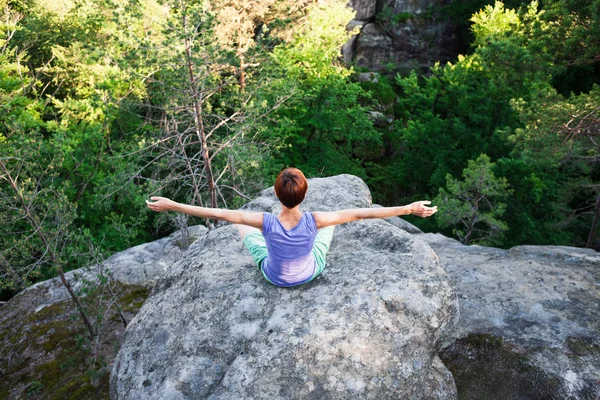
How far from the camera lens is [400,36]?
34844 millimetres

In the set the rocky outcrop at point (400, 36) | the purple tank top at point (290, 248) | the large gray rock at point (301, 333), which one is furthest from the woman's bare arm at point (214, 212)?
the rocky outcrop at point (400, 36)

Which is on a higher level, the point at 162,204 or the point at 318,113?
the point at 162,204

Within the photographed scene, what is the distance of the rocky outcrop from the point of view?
3431cm

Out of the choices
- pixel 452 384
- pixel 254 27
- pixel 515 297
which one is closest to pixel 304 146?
pixel 254 27

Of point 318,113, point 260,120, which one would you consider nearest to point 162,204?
point 260,120

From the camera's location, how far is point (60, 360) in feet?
28.8

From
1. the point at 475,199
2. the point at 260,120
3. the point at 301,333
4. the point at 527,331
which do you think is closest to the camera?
the point at 301,333

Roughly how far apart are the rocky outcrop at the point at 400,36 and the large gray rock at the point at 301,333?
1244 inches

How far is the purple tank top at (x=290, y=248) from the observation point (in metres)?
4.28

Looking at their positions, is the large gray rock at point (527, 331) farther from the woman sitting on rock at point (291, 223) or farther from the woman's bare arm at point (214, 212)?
the woman's bare arm at point (214, 212)

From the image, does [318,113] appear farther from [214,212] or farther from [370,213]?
[214,212]

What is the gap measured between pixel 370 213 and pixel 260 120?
8155 mm

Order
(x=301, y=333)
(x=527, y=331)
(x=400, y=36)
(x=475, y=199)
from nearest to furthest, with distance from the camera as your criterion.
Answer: (x=301, y=333) → (x=527, y=331) → (x=475, y=199) → (x=400, y=36)

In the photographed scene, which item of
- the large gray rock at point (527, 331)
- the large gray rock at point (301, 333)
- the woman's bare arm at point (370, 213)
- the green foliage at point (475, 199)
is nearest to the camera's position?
the large gray rock at point (301, 333)
